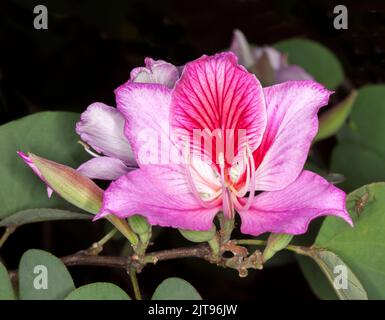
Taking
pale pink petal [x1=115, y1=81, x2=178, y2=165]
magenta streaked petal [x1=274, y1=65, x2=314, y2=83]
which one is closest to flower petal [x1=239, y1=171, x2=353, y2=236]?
pale pink petal [x1=115, y1=81, x2=178, y2=165]

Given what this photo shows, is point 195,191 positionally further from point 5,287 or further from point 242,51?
point 242,51

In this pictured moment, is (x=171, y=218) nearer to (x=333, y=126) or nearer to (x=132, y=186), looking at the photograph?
(x=132, y=186)

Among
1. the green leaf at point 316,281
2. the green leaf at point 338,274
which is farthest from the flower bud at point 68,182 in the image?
the green leaf at point 316,281

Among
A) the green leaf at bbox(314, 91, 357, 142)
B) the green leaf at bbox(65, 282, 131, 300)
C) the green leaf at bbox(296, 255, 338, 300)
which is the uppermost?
the green leaf at bbox(314, 91, 357, 142)

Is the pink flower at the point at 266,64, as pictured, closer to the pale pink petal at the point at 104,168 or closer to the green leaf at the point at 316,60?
the green leaf at the point at 316,60

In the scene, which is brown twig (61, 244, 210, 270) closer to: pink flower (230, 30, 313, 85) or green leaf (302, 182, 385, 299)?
green leaf (302, 182, 385, 299)
